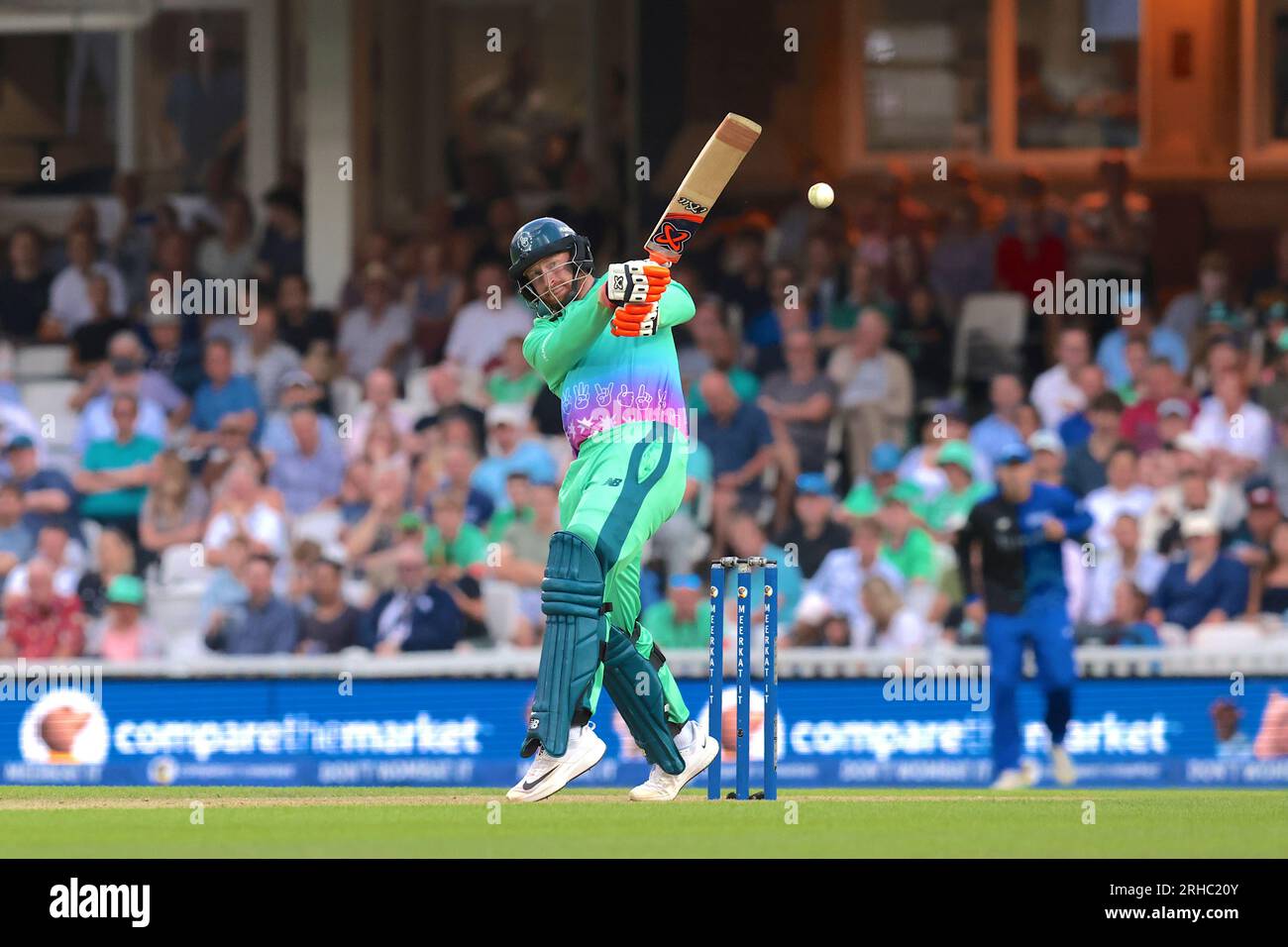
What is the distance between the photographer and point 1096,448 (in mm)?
17219

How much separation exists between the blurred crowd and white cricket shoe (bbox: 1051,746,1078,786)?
143 centimetres

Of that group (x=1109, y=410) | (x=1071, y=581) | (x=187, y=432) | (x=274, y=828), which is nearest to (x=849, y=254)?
(x=1109, y=410)

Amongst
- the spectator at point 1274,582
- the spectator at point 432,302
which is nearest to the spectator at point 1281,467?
the spectator at point 1274,582

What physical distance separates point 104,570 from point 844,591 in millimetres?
5406

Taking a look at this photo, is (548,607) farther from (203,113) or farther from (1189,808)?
(203,113)

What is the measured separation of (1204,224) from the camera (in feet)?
65.6

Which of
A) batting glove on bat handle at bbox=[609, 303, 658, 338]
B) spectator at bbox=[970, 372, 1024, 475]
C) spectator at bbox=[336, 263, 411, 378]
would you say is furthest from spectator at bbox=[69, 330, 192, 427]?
batting glove on bat handle at bbox=[609, 303, 658, 338]

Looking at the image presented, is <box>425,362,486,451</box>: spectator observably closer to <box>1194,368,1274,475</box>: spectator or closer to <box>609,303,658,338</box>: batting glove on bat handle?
<box>1194,368,1274,475</box>: spectator

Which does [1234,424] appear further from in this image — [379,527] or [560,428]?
[379,527]

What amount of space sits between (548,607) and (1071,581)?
26.6 ft

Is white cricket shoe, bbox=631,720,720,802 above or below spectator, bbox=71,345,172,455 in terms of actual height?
below

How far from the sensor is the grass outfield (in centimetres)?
794

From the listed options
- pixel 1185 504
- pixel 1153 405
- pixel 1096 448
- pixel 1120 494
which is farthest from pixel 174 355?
pixel 1185 504

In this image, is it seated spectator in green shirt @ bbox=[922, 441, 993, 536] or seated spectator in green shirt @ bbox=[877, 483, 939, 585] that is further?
seated spectator in green shirt @ bbox=[922, 441, 993, 536]
